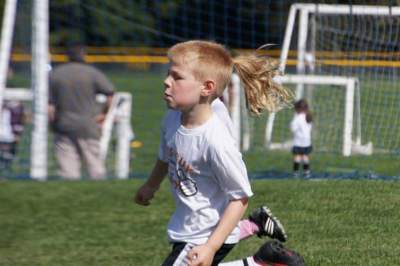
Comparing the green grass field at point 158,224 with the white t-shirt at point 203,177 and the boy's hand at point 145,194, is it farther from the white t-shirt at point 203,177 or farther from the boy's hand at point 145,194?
the white t-shirt at point 203,177

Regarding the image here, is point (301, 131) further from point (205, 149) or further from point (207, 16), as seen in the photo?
point (205, 149)

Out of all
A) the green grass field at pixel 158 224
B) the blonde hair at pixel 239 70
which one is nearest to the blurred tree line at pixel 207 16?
the green grass field at pixel 158 224

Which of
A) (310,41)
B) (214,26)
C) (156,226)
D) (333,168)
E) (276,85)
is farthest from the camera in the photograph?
(214,26)

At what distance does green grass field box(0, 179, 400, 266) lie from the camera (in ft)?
20.4

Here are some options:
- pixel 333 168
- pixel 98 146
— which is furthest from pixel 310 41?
pixel 98 146

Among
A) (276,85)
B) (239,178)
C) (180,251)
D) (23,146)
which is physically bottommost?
(23,146)

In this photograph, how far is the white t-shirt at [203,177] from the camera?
4422mm

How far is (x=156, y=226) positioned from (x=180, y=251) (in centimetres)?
370

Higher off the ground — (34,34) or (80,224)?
(34,34)

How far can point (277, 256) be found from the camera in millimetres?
5113

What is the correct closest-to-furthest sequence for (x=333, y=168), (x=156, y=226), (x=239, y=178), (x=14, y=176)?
(x=239, y=178) < (x=156, y=226) < (x=333, y=168) < (x=14, y=176)

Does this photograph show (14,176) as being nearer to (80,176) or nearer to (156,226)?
(80,176)

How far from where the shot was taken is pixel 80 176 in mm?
12023

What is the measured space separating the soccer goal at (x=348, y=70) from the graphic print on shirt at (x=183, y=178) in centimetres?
279
